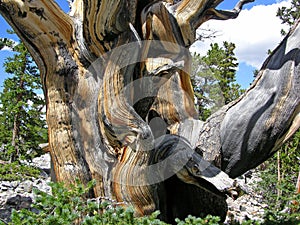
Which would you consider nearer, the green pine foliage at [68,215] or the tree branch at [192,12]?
the green pine foliage at [68,215]

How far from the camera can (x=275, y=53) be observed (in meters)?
2.90

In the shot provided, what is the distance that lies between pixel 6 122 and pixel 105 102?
6.43 meters

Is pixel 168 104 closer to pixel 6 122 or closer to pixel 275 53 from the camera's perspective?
pixel 275 53

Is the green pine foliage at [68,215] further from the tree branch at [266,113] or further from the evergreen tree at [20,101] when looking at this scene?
the evergreen tree at [20,101]

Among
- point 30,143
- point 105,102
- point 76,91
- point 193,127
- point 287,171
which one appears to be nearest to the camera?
point 105,102

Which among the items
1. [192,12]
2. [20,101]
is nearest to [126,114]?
[192,12]

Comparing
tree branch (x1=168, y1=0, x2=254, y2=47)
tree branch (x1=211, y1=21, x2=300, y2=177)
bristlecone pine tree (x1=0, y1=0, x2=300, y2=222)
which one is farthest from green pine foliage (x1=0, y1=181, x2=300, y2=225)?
tree branch (x1=168, y1=0, x2=254, y2=47)

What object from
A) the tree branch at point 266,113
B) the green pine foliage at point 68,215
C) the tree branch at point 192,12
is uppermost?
the tree branch at point 192,12

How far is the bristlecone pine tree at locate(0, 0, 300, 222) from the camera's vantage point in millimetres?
2752

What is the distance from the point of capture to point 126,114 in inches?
108

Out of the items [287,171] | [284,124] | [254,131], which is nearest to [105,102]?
[254,131]

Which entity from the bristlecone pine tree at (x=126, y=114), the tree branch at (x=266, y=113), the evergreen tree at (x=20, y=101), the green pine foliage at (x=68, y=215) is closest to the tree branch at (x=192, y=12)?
the bristlecone pine tree at (x=126, y=114)

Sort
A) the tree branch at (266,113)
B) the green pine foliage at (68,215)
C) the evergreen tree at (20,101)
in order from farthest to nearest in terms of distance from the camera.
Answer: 1. the evergreen tree at (20,101)
2. the tree branch at (266,113)
3. the green pine foliage at (68,215)

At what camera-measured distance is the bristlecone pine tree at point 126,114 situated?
2.75 m
